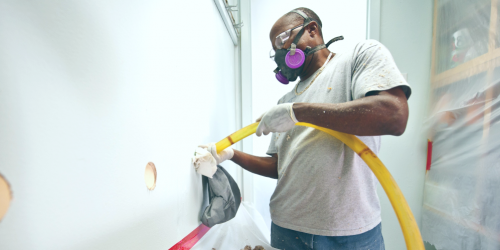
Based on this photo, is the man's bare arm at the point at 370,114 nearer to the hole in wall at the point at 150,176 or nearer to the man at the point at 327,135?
the man at the point at 327,135

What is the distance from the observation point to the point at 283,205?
774mm

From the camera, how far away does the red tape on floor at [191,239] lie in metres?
0.55

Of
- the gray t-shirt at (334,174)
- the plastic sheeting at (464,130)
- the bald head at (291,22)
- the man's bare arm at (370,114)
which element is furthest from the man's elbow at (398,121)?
the plastic sheeting at (464,130)

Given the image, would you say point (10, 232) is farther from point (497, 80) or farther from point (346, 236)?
point (497, 80)

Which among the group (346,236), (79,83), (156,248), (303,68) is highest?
(303,68)

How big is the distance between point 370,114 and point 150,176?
0.54 meters

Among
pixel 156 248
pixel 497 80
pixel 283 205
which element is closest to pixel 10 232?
pixel 156 248

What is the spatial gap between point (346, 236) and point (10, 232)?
75cm

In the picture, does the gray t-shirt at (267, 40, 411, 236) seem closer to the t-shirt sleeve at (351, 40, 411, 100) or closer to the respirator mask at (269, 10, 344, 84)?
the t-shirt sleeve at (351, 40, 411, 100)

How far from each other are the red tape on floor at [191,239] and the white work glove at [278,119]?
38 cm

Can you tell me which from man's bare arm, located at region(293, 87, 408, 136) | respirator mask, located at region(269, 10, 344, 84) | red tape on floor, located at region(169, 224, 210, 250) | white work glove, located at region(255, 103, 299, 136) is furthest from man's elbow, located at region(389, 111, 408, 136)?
→ red tape on floor, located at region(169, 224, 210, 250)

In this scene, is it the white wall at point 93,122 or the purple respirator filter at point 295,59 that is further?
the purple respirator filter at point 295,59

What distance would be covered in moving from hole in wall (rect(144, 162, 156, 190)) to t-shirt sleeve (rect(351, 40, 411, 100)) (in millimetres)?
556

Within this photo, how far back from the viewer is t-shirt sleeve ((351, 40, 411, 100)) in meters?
0.53
